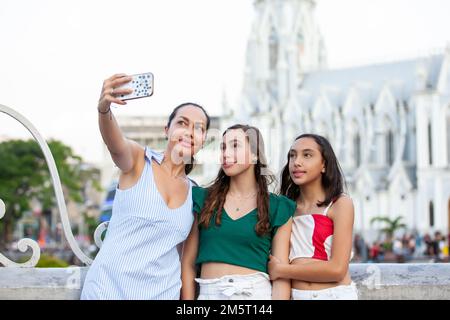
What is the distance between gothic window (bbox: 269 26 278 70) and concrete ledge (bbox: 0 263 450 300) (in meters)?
56.2

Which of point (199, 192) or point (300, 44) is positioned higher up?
point (300, 44)

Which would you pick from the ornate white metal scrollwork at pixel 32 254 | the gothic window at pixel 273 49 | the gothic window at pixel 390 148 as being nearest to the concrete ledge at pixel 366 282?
the ornate white metal scrollwork at pixel 32 254

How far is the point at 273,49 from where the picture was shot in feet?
197

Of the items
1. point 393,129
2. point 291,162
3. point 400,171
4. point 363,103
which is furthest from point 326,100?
point 291,162

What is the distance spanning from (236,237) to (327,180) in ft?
2.05

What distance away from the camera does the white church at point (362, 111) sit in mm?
42031

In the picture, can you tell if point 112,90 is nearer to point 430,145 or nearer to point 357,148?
point 430,145

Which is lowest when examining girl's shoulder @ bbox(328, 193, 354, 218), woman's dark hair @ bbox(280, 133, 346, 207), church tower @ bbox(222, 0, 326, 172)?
girl's shoulder @ bbox(328, 193, 354, 218)

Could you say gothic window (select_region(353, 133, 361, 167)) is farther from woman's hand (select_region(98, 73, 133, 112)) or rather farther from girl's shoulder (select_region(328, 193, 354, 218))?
woman's hand (select_region(98, 73, 133, 112))

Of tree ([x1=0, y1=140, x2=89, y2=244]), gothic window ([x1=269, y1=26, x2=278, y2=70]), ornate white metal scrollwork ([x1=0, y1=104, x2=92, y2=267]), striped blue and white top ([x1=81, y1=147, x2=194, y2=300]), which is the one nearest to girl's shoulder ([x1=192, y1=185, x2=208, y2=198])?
striped blue and white top ([x1=81, y1=147, x2=194, y2=300])

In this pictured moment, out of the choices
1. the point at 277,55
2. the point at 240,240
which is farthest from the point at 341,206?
the point at 277,55

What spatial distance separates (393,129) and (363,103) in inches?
144

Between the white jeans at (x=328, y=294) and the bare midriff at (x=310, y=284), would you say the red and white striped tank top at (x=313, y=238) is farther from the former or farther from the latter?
the white jeans at (x=328, y=294)

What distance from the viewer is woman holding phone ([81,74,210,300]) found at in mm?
3539
